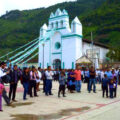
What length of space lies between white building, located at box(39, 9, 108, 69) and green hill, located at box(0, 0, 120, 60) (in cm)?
3182

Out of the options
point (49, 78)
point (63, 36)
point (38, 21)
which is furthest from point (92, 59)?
point (38, 21)

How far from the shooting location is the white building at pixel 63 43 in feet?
114

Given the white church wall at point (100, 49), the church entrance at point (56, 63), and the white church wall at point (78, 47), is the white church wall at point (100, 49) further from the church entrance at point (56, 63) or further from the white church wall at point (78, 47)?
the church entrance at point (56, 63)

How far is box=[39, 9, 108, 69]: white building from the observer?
34.8 metres

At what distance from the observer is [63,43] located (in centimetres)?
3591

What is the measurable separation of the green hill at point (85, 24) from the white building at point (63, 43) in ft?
104

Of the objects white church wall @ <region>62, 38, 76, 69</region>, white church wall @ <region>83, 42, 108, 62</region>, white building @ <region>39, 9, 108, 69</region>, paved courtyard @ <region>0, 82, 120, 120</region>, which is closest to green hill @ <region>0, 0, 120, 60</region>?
white church wall @ <region>83, 42, 108, 62</region>

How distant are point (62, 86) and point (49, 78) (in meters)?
0.91

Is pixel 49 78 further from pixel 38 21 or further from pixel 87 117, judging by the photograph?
pixel 38 21

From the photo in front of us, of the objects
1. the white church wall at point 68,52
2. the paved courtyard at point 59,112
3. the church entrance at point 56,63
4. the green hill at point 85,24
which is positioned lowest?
the paved courtyard at point 59,112

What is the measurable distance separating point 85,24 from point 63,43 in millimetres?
54988

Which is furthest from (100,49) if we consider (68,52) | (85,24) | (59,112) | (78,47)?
(85,24)

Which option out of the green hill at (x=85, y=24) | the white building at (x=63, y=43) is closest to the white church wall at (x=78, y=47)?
the white building at (x=63, y=43)

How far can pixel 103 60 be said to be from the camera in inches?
1626
